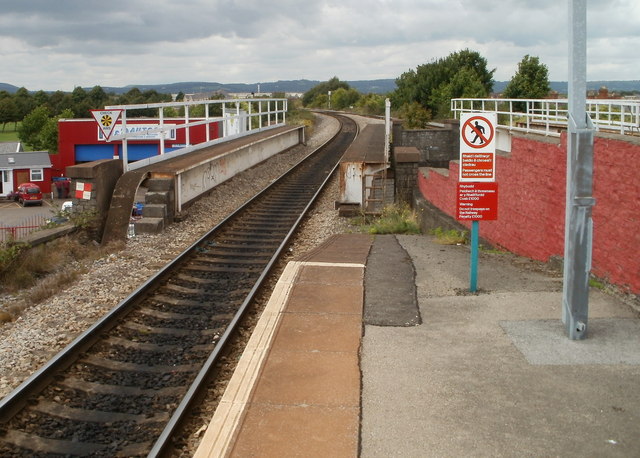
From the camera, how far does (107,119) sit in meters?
14.3

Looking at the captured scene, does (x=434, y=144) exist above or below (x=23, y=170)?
above

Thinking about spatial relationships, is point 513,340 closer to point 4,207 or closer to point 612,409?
point 612,409

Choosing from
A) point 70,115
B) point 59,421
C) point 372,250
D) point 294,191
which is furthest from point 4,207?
point 59,421

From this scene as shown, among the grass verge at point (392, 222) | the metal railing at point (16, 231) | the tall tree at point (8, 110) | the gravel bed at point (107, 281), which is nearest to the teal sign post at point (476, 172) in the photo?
the gravel bed at point (107, 281)

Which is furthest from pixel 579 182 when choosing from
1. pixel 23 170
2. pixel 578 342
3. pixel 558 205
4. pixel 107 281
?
pixel 23 170

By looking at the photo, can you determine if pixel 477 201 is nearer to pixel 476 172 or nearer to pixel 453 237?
pixel 476 172

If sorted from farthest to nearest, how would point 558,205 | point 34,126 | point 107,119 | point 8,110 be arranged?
1. point 8,110
2. point 34,126
3. point 107,119
4. point 558,205

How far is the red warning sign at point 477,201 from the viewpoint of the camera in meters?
8.44

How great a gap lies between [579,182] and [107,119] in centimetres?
1036

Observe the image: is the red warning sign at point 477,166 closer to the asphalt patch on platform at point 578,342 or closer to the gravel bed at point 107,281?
the asphalt patch on platform at point 578,342

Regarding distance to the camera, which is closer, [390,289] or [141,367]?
[141,367]

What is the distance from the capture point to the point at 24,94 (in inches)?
5837

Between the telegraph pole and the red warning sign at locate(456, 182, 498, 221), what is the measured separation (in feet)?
5.74

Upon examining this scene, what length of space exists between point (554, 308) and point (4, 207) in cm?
5723
